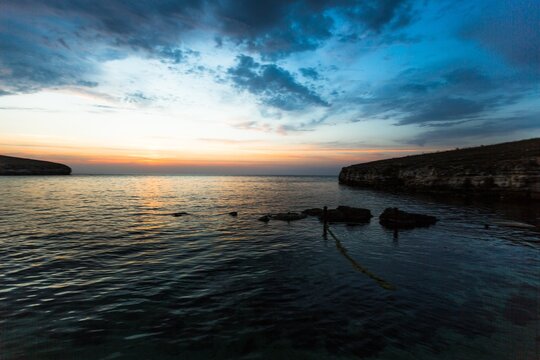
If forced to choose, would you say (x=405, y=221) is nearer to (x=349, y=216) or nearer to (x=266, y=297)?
(x=349, y=216)

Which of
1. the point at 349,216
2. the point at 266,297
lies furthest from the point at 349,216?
the point at 266,297

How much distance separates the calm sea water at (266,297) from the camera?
29.2 ft

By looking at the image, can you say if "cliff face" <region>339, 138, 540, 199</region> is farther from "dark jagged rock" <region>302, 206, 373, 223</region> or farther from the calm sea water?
"dark jagged rock" <region>302, 206, 373, 223</region>

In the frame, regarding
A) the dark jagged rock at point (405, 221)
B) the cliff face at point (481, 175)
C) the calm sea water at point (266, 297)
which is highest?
the cliff face at point (481, 175)

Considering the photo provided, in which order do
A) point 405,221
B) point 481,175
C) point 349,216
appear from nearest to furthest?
point 405,221 → point 349,216 → point 481,175

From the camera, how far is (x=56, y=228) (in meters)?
27.2

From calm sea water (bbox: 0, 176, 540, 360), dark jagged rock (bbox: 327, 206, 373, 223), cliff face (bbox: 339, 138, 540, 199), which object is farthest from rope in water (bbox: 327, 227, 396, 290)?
cliff face (bbox: 339, 138, 540, 199)

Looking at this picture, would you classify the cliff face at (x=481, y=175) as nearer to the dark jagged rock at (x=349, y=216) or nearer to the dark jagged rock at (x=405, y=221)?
the dark jagged rock at (x=405, y=221)

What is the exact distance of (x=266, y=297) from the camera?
1260cm

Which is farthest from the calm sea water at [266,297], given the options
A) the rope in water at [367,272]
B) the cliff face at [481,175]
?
the cliff face at [481,175]

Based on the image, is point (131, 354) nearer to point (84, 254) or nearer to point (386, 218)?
point (84, 254)

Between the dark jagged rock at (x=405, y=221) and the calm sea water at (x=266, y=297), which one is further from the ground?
the dark jagged rock at (x=405, y=221)

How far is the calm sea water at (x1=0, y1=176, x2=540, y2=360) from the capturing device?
891 cm

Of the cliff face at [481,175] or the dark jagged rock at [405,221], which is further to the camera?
the cliff face at [481,175]
